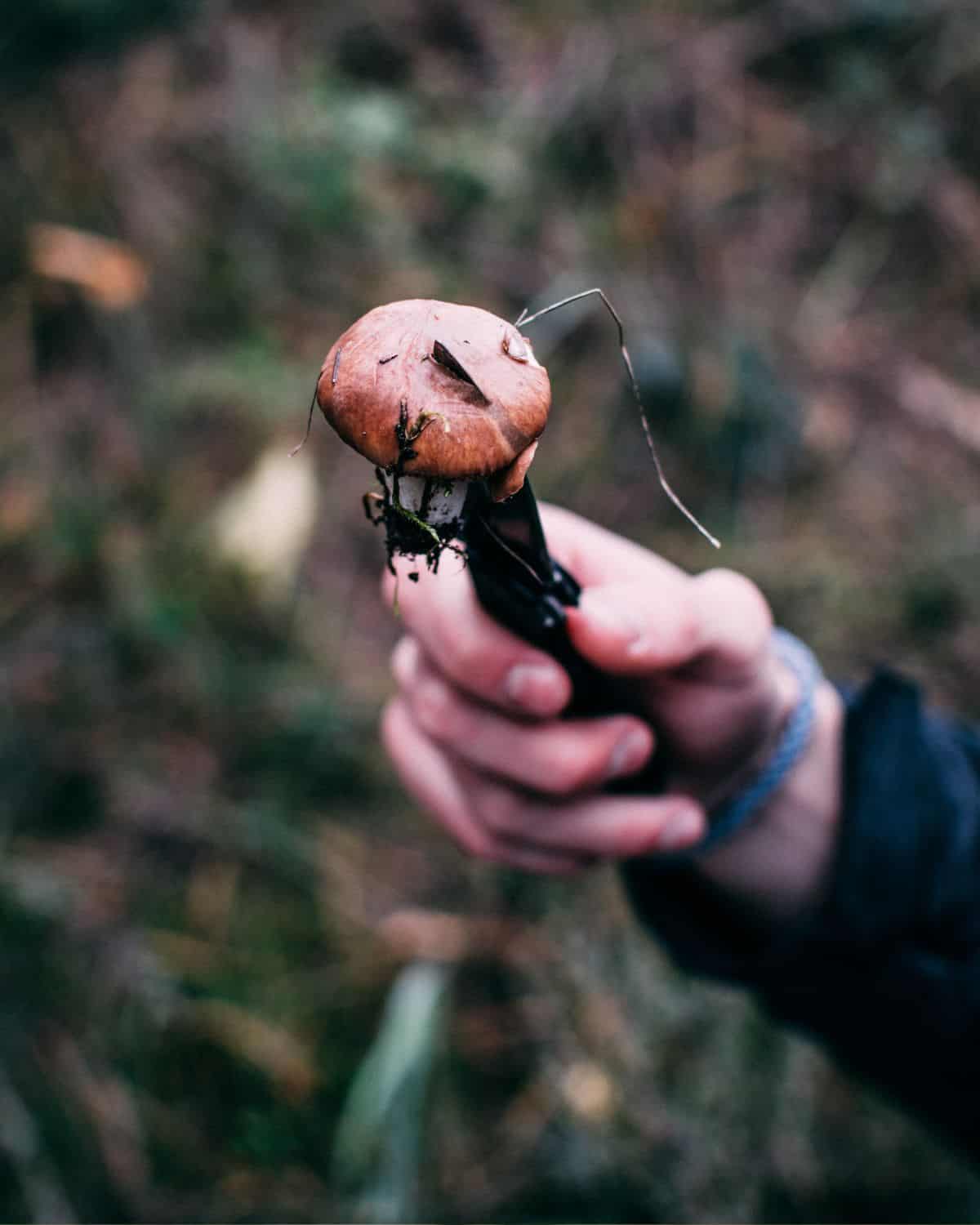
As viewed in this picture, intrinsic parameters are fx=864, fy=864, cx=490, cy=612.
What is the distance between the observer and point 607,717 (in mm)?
856

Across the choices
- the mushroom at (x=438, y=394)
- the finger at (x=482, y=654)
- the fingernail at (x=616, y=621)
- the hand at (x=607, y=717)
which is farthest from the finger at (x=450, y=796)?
the mushroom at (x=438, y=394)

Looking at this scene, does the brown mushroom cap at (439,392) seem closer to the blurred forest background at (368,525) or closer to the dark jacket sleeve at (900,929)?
the dark jacket sleeve at (900,929)

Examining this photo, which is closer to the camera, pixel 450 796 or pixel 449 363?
pixel 449 363

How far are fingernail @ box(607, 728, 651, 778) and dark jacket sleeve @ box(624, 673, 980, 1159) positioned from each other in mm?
236

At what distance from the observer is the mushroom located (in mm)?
476

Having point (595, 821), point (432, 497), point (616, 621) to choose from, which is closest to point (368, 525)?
point (595, 821)

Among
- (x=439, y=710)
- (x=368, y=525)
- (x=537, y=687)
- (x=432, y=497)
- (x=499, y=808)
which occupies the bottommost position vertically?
(x=368, y=525)

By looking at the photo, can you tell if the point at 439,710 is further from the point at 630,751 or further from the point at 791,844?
the point at 791,844

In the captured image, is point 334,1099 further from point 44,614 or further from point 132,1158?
point 44,614

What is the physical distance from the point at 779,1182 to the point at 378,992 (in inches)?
25.5

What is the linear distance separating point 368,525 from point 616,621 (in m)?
1.19

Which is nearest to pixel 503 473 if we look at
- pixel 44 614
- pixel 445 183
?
pixel 44 614

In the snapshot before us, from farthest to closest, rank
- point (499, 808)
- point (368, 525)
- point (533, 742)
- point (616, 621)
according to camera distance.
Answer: point (368, 525)
point (499, 808)
point (533, 742)
point (616, 621)

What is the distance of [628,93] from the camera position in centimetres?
207
